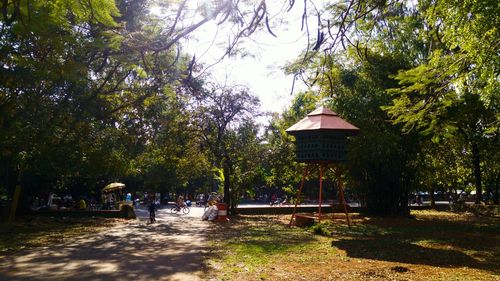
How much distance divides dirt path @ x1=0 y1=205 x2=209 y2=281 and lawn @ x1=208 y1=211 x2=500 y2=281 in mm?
586

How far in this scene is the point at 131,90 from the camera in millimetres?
18781

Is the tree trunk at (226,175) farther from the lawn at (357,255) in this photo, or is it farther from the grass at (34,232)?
the lawn at (357,255)

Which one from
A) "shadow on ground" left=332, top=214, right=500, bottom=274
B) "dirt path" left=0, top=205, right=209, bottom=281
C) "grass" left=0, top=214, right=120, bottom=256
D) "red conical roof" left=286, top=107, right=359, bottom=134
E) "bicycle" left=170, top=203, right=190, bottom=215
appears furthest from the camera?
"bicycle" left=170, top=203, right=190, bottom=215

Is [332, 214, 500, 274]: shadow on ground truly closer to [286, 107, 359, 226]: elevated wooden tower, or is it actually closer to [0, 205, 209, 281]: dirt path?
[286, 107, 359, 226]: elevated wooden tower

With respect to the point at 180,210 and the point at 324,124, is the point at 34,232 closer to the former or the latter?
the point at 324,124

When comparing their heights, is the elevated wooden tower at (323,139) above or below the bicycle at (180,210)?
above

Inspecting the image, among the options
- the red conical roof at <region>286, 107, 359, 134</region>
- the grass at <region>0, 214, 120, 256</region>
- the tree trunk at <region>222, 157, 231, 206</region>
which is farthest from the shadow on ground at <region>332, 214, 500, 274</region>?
the tree trunk at <region>222, 157, 231, 206</region>

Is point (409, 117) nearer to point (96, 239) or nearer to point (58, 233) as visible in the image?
point (96, 239)

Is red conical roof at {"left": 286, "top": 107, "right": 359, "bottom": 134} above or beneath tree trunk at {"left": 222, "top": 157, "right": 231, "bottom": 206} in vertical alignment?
above

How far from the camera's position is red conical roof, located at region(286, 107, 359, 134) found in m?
15.0

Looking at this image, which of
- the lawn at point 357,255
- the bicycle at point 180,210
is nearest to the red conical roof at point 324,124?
the lawn at point 357,255

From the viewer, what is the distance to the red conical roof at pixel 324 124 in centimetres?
1502

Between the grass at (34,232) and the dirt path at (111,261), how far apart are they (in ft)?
2.46

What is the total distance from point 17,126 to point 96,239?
5023 mm
